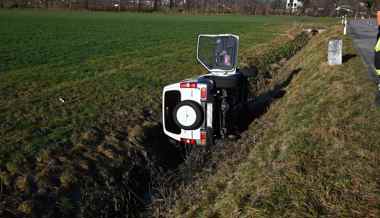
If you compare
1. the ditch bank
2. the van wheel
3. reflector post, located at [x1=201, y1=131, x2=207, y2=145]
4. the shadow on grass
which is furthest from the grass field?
the shadow on grass

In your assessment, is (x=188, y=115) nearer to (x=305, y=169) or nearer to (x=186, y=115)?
(x=186, y=115)

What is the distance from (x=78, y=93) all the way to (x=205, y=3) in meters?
113

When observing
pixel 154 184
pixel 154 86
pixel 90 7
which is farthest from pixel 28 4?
pixel 154 184

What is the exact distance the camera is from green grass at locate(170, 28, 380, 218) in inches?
183

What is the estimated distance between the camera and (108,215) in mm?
6152

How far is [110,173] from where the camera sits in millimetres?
7070

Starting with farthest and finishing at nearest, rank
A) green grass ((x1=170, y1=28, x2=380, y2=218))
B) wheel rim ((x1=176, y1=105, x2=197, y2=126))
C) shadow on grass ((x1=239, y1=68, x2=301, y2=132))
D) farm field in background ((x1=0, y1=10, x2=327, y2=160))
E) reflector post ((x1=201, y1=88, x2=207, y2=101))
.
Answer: shadow on grass ((x1=239, y1=68, x2=301, y2=132)) < farm field in background ((x1=0, y1=10, x2=327, y2=160)) < wheel rim ((x1=176, y1=105, x2=197, y2=126)) < reflector post ((x1=201, y1=88, x2=207, y2=101)) < green grass ((x1=170, y1=28, x2=380, y2=218))

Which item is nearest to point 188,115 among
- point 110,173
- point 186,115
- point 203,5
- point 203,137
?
point 186,115

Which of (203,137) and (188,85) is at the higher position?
(188,85)

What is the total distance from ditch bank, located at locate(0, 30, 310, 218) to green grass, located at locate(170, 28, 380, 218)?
586 mm

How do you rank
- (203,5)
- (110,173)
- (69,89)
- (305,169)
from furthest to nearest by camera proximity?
(203,5) → (69,89) → (110,173) → (305,169)

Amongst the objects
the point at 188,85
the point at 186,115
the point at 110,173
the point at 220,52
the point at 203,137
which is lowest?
the point at 110,173

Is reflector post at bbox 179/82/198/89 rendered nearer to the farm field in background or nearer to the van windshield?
the van windshield

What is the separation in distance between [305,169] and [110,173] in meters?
3.45
